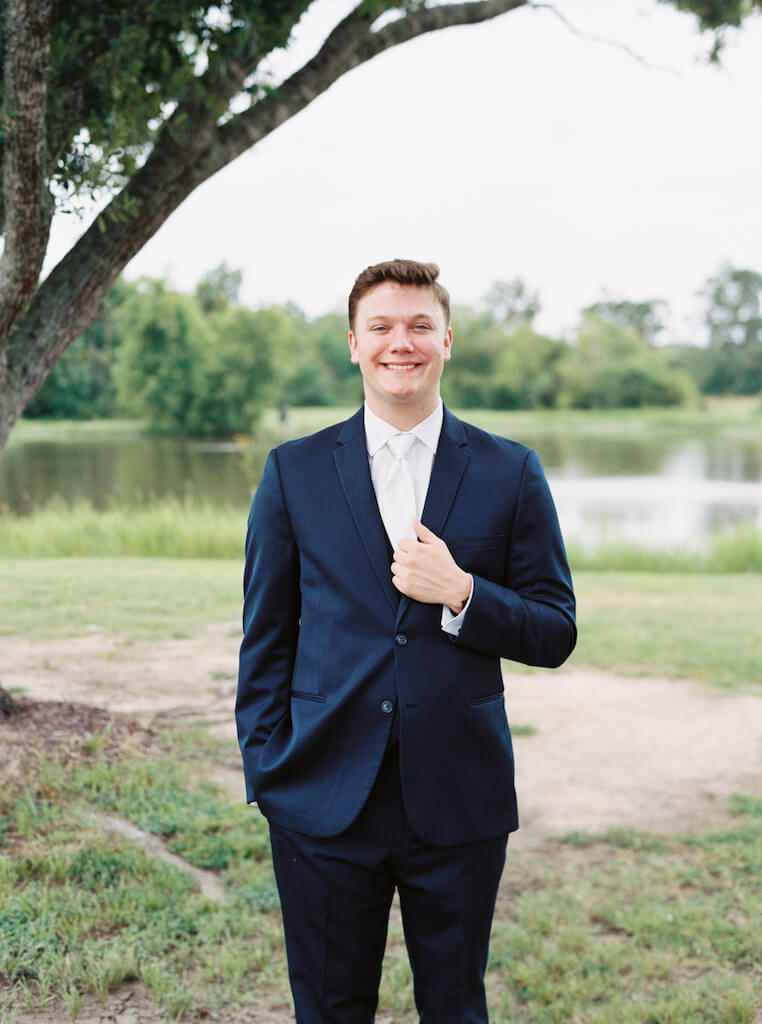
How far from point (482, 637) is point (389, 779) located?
1.06ft

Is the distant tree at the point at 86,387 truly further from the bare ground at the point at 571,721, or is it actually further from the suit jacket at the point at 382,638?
the suit jacket at the point at 382,638

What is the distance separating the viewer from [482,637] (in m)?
1.78

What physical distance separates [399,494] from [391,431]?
126 mm

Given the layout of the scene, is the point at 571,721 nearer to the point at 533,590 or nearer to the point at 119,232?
the point at 119,232

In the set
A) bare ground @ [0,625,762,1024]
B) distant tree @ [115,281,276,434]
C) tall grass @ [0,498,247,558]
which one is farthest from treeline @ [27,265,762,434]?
bare ground @ [0,625,762,1024]

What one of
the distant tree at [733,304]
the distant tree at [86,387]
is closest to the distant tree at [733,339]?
the distant tree at [733,304]

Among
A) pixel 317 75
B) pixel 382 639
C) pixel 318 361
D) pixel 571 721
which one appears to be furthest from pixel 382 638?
pixel 318 361

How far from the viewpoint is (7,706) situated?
14.7 feet

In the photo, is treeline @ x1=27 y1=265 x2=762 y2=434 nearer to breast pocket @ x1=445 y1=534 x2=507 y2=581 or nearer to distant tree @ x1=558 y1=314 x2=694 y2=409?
distant tree @ x1=558 y1=314 x2=694 y2=409

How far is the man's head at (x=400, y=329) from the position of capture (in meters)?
1.82

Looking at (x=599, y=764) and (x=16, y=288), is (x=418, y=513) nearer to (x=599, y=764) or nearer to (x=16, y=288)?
(x=16, y=288)

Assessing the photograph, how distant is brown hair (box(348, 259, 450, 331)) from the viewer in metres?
1.82

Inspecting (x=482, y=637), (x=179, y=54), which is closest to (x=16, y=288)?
(x=179, y=54)

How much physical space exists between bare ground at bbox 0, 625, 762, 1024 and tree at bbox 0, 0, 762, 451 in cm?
181
